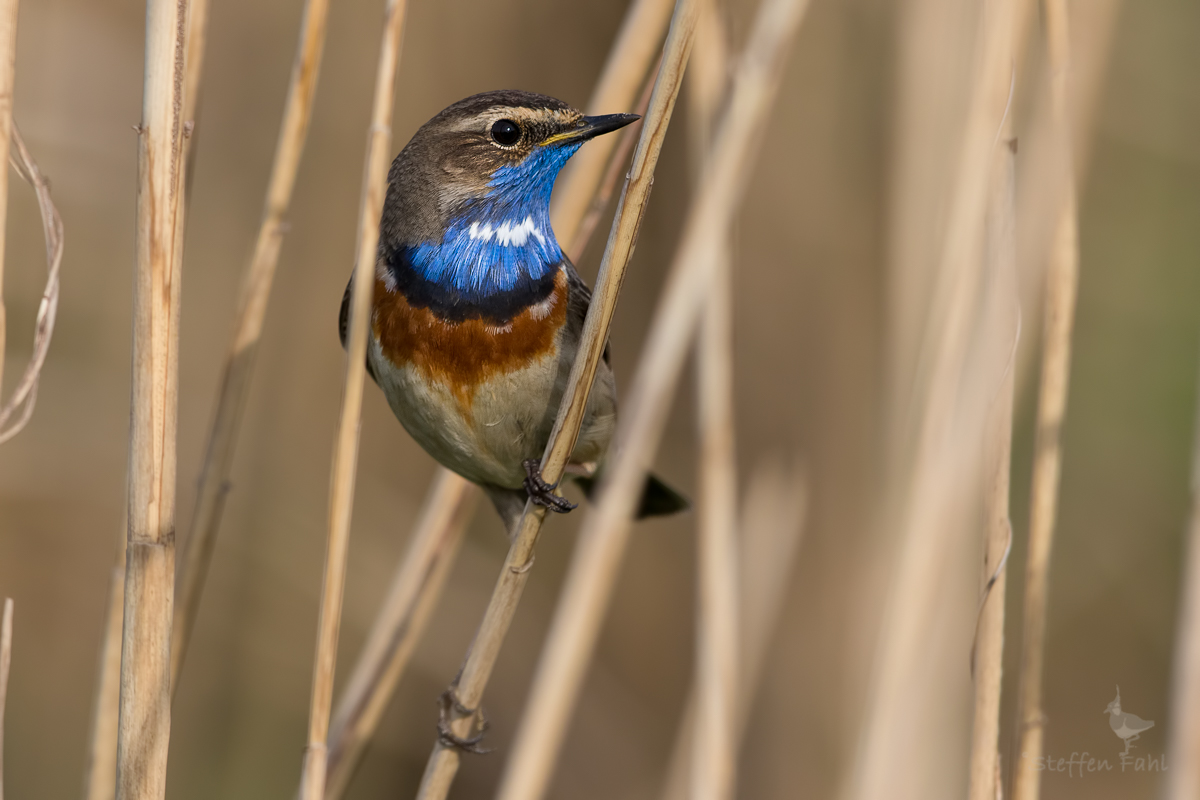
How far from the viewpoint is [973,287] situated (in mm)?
2227

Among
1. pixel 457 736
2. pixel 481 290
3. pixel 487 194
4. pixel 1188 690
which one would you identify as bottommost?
pixel 457 736

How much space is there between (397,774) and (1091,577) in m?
2.99

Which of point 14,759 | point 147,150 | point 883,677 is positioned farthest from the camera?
point 14,759

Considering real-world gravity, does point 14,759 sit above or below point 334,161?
below

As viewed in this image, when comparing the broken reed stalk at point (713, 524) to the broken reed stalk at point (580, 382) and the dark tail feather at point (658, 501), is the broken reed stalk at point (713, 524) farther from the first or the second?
the dark tail feather at point (658, 501)

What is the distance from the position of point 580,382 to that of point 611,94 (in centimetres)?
99

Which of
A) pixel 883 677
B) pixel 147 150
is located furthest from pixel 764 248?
pixel 147 150

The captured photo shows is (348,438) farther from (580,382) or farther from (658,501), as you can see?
(658,501)

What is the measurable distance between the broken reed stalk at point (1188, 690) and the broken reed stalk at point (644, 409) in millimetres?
1062

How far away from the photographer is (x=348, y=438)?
1.82 meters

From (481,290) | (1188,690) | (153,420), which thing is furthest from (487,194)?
(1188,690)

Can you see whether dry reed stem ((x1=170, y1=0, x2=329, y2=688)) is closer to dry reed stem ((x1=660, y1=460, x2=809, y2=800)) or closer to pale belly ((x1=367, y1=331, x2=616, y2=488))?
pale belly ((x1=367, y1=331, x2=616, y2=488))

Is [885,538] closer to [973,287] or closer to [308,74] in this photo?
[973,287]

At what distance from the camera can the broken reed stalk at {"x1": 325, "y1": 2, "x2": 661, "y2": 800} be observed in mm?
2438
